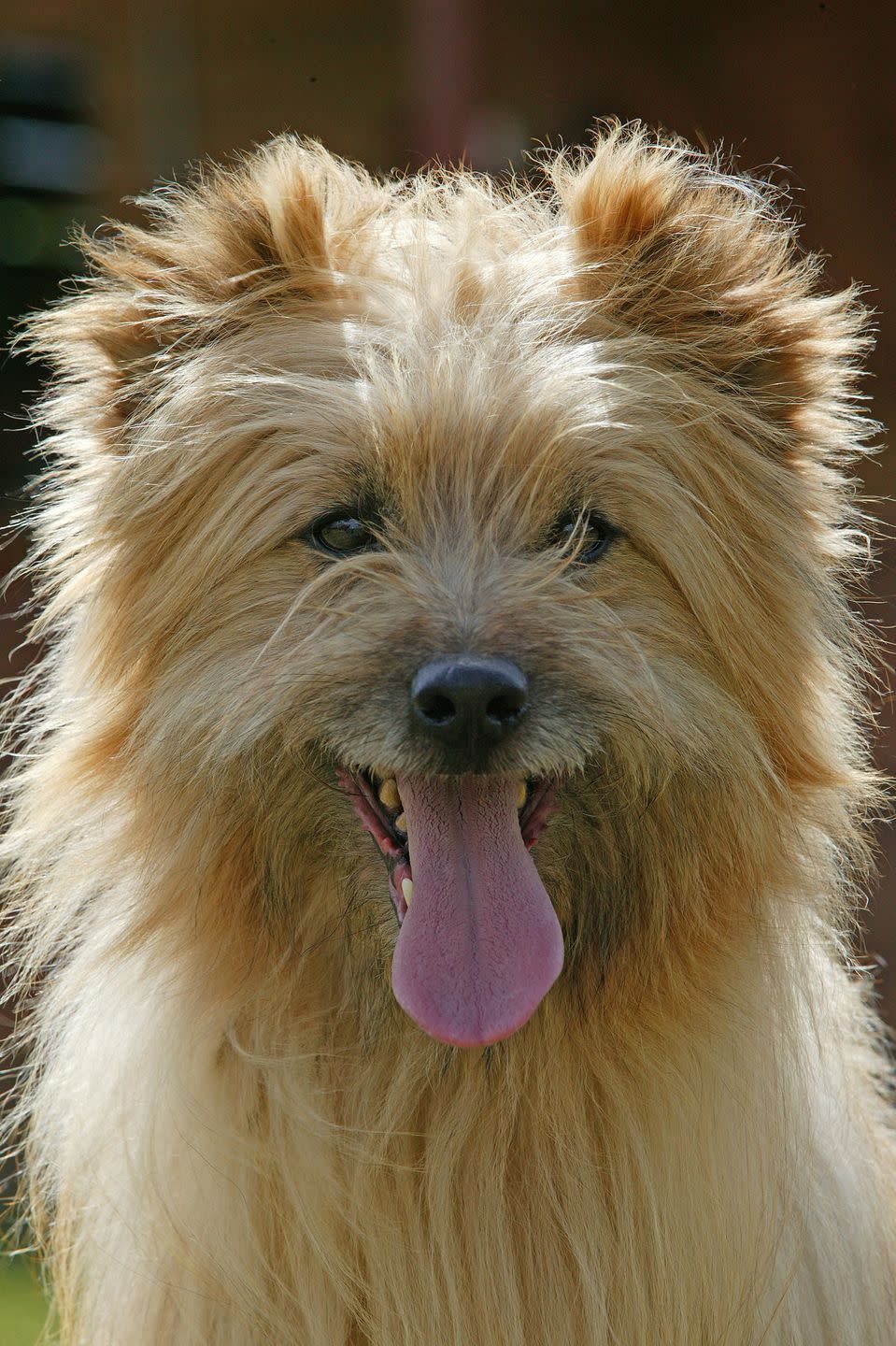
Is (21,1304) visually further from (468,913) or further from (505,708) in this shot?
(505,708)

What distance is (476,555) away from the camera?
2471 millimetres

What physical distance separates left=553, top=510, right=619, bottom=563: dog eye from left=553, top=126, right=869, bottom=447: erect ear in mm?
385

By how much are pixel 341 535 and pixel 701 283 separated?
0.81 m

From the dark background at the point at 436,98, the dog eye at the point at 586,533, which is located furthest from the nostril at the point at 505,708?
the dark background at the point at 436,98

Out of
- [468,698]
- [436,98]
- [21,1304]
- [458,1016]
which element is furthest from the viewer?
[436,98]

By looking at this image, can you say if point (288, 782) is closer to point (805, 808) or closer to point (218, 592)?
point (218, 592)

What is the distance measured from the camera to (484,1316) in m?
2.53

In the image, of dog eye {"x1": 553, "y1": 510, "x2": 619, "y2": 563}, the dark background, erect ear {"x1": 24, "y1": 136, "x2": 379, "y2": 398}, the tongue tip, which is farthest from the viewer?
the dark background

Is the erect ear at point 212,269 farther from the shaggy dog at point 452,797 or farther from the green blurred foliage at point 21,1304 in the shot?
the green blurred foliage at point 21,1304

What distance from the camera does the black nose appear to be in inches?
88.6

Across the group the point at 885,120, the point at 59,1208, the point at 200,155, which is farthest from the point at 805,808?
the point at 200,155

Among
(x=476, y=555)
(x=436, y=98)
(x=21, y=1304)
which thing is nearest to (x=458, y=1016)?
(x=476, y=555)

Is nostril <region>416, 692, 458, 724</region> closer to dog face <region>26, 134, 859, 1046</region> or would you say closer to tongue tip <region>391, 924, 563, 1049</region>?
dog face <region>26, 134, 859, 1046</region>

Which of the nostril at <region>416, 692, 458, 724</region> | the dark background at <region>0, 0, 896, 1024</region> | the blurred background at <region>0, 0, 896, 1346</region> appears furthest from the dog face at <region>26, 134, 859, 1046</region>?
the dark background at <region>0, 0, 896, 1024</region>
